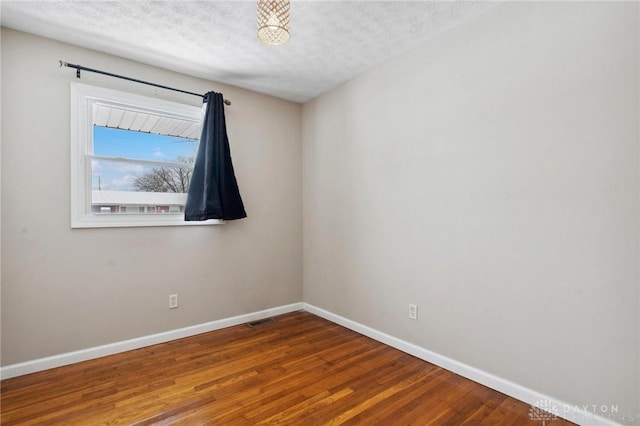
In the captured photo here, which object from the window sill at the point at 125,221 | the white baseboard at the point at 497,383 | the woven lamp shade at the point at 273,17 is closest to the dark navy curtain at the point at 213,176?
the window sill at the point at 125,221

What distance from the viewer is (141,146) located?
2805 millimetres

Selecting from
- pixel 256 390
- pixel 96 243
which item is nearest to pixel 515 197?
pixel 256 390

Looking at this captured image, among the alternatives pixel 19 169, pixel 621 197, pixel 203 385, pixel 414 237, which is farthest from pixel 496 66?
pixel 19 169

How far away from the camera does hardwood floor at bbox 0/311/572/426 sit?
1.79 metres

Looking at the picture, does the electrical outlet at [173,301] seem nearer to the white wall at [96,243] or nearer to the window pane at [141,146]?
the white wall at [96,243]

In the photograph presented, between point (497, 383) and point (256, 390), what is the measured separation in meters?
1.58

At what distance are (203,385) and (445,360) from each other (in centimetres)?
174

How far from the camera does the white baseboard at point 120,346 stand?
2248mm

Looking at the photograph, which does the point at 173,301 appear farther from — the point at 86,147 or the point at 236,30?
the point at 236,30

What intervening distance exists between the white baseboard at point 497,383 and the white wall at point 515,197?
5 centimetres

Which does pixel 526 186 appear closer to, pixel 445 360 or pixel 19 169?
pixel 445 360

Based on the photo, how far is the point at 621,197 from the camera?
5.22 feet

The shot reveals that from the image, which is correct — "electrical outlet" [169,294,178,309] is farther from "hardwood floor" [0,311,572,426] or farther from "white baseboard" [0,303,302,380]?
"hardwood floor" [0,311,572,426]

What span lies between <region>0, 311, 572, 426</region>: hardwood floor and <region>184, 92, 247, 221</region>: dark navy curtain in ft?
3.97
